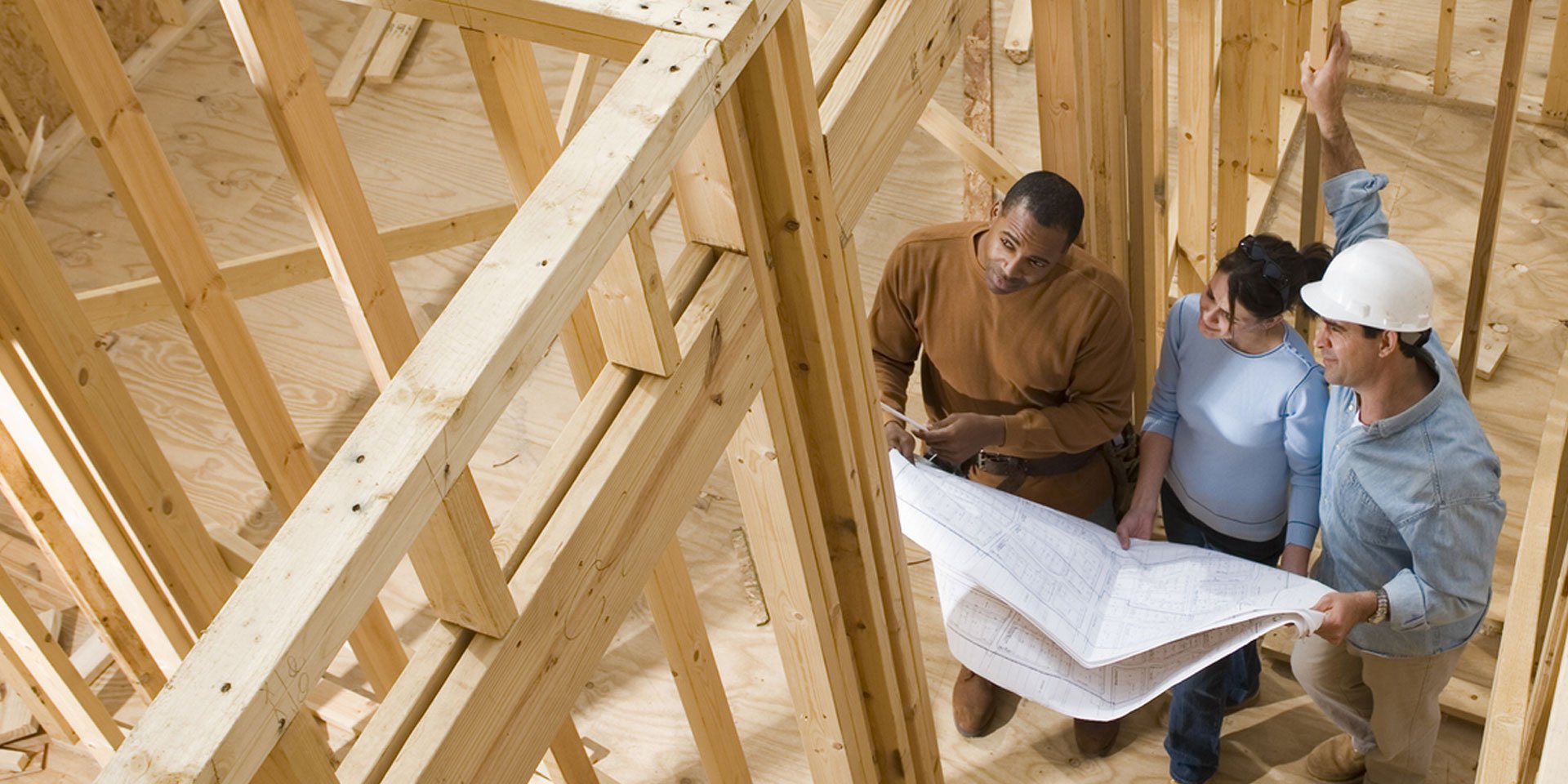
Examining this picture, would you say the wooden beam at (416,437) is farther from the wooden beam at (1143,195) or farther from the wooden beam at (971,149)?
the wooden beam at (971,149)

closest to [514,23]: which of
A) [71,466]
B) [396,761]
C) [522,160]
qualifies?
[522,160]

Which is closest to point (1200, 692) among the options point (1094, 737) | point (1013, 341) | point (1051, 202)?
point (1094, 737)

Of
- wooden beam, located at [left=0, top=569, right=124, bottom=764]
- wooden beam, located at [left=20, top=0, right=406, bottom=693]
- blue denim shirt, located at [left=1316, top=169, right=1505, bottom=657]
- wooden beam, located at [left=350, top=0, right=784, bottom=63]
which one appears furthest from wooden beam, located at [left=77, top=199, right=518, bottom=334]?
blue denim shirt, located at [left=1316, top=169, right=1505, bottom=657]

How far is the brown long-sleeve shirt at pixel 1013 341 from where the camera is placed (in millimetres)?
2578

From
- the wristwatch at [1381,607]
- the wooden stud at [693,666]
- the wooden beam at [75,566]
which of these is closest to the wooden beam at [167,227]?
the wooden beam at [75,566]

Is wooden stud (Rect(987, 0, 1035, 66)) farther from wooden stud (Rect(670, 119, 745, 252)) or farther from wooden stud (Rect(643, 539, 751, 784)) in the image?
wooden stud (Rect(670, 119, 745, 252))

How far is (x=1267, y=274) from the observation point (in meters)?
2.41

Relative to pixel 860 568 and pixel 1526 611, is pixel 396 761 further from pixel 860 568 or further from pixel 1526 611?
pixel 1526 611

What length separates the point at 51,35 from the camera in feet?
6.41

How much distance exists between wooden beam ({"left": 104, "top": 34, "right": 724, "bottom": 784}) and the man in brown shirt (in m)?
1.21

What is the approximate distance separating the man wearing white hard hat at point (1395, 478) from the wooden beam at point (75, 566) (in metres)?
2.44

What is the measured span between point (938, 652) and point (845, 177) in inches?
72.6

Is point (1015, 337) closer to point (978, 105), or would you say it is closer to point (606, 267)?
point (978, 105)

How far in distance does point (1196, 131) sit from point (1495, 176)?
0.70 metres
